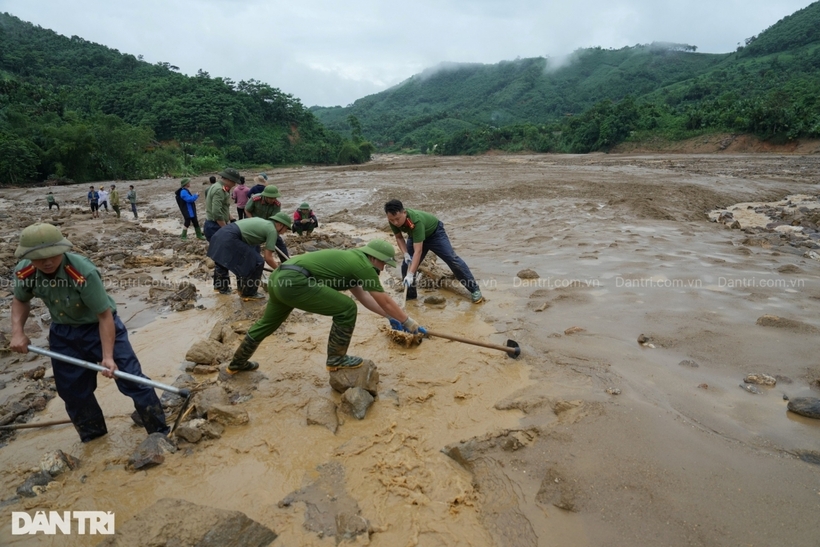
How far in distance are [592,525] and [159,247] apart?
32.1 ft

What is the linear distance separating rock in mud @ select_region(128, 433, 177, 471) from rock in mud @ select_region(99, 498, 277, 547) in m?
0.62

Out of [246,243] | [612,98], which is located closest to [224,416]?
[246,243]

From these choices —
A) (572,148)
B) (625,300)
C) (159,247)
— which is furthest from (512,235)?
(572,148)

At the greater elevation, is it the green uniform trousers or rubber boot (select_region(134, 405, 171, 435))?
the green uniform trousers

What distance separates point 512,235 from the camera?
32.1ft

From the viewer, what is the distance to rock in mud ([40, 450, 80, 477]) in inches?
106

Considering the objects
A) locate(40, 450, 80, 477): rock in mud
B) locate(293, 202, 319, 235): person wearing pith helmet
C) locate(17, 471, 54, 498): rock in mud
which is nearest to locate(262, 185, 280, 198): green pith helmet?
locate(293, 202, 319, 235): person wearing pith helmet

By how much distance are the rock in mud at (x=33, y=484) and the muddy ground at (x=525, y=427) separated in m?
0.06

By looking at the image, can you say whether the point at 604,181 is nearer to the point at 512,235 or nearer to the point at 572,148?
the point at 512,235

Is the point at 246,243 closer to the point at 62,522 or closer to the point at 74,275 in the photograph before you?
the point at 74,275

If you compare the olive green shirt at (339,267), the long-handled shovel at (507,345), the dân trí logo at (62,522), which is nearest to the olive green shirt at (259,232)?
the olive green shirt at (339,267)

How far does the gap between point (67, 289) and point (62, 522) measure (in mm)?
1323

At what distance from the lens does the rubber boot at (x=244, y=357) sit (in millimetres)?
3762

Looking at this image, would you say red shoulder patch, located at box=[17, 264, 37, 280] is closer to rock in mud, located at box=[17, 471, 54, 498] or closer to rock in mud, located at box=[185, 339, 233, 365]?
rock in mud, located at box=[17, 471, 54, 498]
